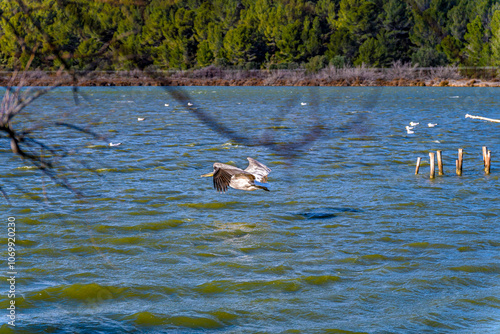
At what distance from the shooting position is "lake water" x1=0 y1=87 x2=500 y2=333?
279 inches

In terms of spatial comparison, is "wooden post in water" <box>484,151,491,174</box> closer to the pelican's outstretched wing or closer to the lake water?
the lake water

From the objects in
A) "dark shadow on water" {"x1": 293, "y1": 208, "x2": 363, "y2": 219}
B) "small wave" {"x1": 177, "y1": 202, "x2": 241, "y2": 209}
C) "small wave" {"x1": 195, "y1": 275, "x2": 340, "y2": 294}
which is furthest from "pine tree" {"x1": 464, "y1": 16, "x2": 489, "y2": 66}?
"small wave" {"x1": 177, "y1": 202, "x2": 241, "y2": 209}

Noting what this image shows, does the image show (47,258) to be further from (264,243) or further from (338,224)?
(338,224)

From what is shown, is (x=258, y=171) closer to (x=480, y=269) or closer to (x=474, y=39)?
(x=480, y=269)

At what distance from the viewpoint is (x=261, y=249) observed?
31.7 ft

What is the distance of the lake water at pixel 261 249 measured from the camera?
7.09m

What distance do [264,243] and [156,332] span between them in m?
3.43

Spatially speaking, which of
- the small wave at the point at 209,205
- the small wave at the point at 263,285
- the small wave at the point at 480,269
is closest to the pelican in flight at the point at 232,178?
the small wave at the point at 263,285

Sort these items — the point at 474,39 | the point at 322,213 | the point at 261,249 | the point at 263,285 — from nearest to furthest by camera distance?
the point at 474,39 < the point at 263,285 < the point at 261,249 < the point at 322,213

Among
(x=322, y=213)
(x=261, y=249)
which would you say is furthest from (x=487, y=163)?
(x=261, y=249)

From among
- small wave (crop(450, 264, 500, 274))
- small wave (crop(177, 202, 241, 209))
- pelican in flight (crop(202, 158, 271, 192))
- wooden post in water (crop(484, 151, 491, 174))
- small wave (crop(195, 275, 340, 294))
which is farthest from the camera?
wooden post in water (crop(484, 151, 491, 174))

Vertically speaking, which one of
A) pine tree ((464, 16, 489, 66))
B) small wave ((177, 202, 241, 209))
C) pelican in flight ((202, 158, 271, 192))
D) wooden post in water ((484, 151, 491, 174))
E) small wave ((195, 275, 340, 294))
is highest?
pine tree ((464, 16, 489, 66))

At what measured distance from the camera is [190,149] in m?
21.5

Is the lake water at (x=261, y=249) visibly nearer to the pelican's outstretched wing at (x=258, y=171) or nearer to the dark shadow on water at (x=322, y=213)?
the dark shadow on water at (x=322, y=213)
